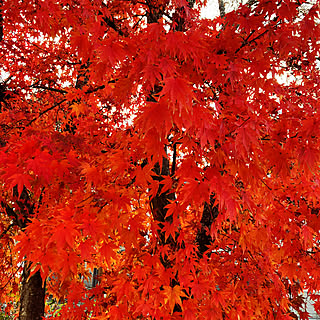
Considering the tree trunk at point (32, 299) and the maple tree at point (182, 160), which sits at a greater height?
the maple tree at point (182, 160)

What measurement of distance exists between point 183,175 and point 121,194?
629 millimetres

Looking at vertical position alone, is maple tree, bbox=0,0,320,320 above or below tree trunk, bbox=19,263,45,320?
above

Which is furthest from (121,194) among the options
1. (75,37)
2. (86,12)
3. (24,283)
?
(24,283)

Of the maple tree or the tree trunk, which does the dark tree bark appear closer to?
the tree trunk

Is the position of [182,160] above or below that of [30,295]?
above

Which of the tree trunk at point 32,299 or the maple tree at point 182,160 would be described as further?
the tree trunk at point 32,299

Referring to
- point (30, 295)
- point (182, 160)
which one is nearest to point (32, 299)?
point (30, 295)

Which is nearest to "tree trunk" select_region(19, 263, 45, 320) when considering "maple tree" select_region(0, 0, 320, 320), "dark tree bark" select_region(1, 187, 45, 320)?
"dark tree bark" select_region(1, 187, 45, 320)

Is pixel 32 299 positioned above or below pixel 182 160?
below

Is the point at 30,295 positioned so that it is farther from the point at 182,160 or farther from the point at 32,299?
the point at 182,160

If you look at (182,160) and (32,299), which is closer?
(182,160)

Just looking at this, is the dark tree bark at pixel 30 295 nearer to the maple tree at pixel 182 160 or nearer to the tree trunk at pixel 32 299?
the tree trunk at pixel 32 299

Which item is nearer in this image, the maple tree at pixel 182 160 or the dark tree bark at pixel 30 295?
the maple tree at pixel 182 160

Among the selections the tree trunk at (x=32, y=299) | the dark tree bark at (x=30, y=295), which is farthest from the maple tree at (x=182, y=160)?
the tree trunk at (x=32, y=299)
